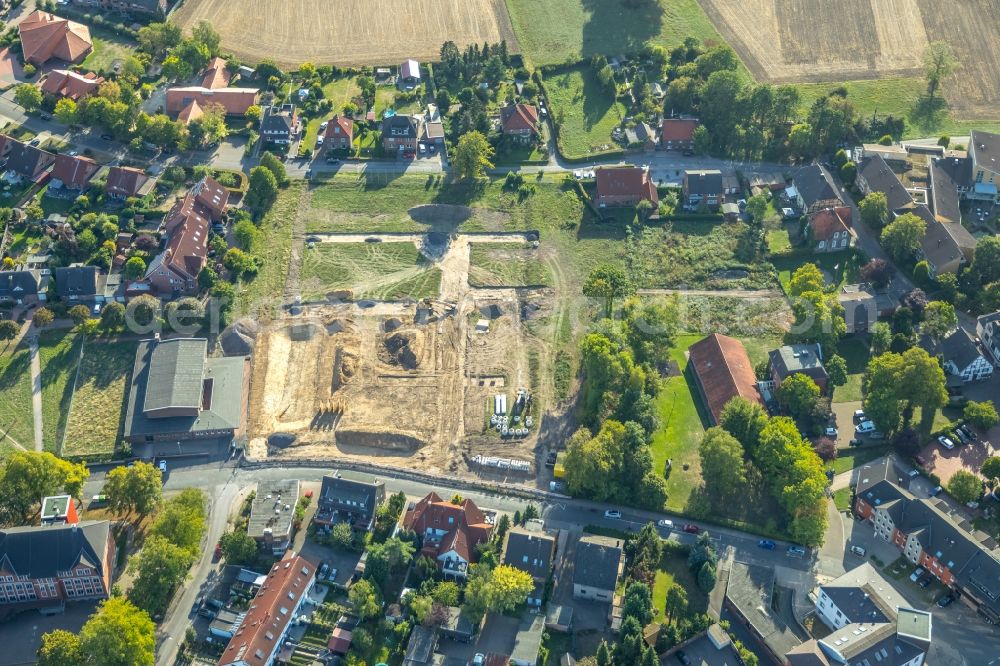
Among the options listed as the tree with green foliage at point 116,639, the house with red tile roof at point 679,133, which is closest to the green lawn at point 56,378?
the tree with green foliage at point 116,639

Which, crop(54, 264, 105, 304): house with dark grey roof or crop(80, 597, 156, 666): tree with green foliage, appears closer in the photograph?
crop(80, 597, 156, 666): tree with green foliage

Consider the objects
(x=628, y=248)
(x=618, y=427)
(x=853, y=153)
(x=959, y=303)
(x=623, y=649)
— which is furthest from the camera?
(x=853, y=153)

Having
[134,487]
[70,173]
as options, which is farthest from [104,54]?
[134,487]

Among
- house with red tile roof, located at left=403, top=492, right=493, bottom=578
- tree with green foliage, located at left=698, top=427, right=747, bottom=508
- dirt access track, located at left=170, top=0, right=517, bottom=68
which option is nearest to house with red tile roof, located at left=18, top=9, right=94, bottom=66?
dirt access track, located at left=170, top=0, right=517, bottom=68

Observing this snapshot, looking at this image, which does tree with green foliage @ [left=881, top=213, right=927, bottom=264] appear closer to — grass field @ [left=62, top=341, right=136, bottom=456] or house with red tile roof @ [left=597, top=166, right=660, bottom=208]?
house with red tile roof @ [left=597, top=166, right=660, bottom=208]

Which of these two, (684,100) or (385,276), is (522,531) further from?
(684,100)

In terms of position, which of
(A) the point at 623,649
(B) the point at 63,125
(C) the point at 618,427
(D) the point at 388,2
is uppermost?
(D) the point at 388,2

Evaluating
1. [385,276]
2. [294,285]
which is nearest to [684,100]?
[385,276]
